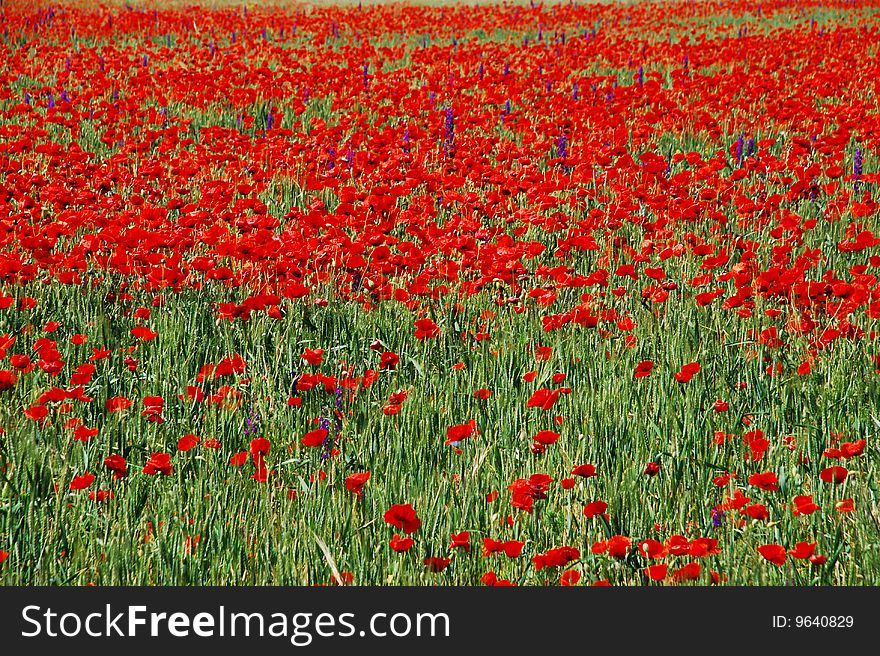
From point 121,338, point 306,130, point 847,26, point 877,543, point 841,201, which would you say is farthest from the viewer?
point 847,26

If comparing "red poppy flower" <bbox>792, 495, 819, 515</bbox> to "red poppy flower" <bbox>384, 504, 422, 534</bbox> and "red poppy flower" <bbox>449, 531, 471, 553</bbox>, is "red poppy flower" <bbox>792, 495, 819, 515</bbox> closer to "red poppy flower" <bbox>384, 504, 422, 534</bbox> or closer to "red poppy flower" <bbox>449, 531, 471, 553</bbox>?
"red poppy flower" <bbox>449, 531, 471, 553</bbox>

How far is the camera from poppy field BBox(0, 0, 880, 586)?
2.17 metres

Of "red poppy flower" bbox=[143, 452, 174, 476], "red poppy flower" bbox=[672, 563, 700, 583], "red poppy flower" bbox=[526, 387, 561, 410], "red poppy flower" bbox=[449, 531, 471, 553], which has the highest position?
"red poppy flower" bbox=[526, 387, 561, 410]

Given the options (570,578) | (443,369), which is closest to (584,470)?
(570,578)

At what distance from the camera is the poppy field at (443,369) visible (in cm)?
217

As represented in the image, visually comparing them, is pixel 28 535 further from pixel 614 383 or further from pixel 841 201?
pixel 841 201

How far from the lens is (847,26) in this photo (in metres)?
13.8

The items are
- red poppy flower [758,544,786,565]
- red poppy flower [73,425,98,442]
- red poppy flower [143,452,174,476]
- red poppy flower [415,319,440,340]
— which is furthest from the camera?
Result: red poppy flower [415,319,440,340]

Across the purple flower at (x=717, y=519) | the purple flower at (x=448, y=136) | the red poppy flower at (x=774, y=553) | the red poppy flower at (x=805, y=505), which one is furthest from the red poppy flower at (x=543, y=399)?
the purple flower at (x=448, y=136)

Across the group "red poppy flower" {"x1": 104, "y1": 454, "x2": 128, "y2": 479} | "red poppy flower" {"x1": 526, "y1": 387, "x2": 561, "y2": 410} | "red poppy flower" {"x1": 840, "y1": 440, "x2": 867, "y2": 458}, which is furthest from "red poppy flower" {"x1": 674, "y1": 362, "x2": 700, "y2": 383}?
"red poppy flower" {"x1": 104, "y1": 454, "x2": 128, "y2": 479}

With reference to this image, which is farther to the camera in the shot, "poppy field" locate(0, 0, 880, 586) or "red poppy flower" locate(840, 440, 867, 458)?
"red poppy flower" locate(840, 440, 867, 458)

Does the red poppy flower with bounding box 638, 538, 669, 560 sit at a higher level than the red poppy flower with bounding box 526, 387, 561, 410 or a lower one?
lower

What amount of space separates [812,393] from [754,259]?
1429 mm

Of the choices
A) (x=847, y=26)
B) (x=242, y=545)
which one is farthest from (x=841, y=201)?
(x=847, y=26)
